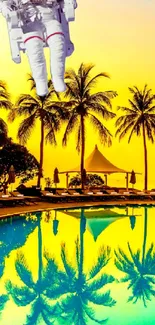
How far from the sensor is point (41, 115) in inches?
535

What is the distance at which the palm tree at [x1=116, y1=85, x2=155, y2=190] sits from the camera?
13602 millimetres

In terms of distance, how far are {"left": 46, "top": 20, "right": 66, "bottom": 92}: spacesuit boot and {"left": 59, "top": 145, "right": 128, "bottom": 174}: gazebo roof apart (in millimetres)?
8344

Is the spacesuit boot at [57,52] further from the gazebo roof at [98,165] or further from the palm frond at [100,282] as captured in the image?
the gazebo roof at [98,165]

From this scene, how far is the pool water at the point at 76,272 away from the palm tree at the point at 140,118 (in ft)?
14.0

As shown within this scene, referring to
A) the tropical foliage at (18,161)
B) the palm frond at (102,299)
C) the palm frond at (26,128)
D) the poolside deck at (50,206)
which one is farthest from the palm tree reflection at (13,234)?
the palm frond at (26,128)

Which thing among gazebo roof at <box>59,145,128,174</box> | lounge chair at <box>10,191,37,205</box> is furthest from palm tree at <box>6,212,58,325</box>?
gazebo roof at <box>59,145,128,174</box>

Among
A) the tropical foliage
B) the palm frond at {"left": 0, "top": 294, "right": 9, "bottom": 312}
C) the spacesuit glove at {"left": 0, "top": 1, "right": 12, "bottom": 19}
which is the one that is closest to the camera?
the palm frond at {"left": 0, "top": 294, "right": 9, "bottom": 312}

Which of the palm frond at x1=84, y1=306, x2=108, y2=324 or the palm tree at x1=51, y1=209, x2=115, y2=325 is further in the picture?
the palm tree at x1=51, y1=209, x2=115, y2=325

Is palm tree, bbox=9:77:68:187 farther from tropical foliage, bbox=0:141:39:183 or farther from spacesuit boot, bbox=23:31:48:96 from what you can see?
spacesuit boot, bbox=23:31:48:96

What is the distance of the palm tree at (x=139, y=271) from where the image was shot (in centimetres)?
517

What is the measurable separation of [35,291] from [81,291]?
1.43 ft

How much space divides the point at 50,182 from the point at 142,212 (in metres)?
2.58

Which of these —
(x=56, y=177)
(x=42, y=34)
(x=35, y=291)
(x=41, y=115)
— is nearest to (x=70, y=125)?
(x=41, y=115)

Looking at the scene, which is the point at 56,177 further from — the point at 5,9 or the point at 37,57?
the point at 37,57
